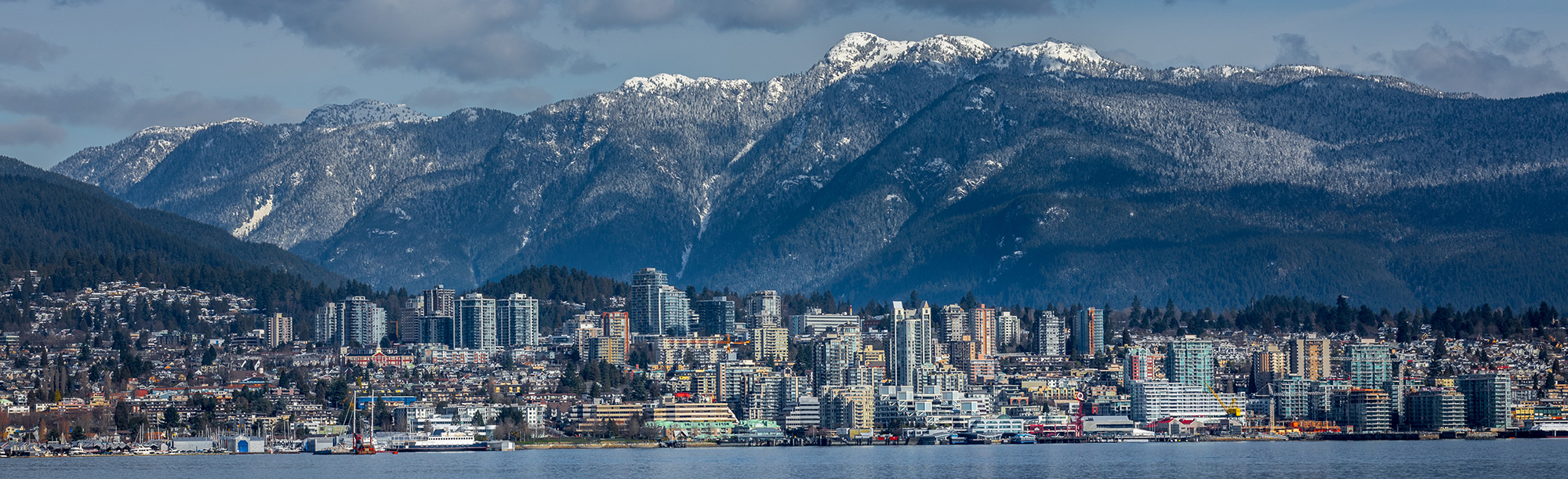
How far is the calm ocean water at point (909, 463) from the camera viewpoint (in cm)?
14612

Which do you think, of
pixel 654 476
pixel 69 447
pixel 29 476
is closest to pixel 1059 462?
pixel 654 476

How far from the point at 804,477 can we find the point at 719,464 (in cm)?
1869

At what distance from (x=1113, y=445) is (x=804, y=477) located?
2425 inches

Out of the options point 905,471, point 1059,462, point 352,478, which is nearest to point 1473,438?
point 1059,462

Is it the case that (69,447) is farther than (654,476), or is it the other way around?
(69,447)

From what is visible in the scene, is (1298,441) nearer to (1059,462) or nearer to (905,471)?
(1059,462)

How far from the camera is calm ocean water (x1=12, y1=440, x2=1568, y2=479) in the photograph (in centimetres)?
14612

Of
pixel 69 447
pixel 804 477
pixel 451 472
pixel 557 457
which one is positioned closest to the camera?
pixel 804 477

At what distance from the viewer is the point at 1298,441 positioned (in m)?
199

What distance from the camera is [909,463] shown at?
6373 inches

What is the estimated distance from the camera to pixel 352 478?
150 meters

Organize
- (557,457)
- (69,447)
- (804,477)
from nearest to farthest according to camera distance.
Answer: (804,477) < (557,457) < (69,447)

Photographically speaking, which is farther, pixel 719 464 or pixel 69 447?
pixel 69 447

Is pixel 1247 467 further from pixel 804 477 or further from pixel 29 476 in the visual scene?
pixel 29 476
